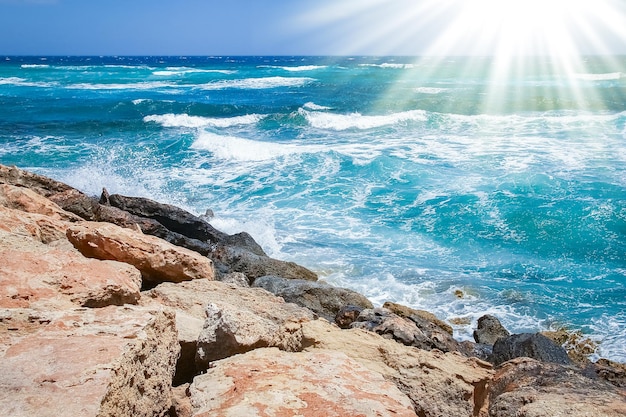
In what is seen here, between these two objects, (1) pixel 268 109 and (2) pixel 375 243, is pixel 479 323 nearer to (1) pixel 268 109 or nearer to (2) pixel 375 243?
(2) pixel 375 243

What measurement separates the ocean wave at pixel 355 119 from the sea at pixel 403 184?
0.11 meters

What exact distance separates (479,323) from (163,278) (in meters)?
4.63

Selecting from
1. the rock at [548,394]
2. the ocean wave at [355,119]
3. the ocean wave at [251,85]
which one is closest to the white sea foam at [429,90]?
the ocean wave at [251,85]

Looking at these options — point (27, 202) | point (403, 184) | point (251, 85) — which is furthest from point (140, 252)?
point (251, 85)

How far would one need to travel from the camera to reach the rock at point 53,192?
7.62 meters

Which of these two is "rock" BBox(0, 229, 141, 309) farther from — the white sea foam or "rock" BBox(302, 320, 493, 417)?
the white sea foam

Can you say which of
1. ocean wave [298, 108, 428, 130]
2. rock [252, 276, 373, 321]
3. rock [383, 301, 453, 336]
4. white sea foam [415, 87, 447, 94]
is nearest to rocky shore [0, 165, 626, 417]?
rock [383, 301, 453, 336]

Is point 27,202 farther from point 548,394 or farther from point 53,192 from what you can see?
point 548,394

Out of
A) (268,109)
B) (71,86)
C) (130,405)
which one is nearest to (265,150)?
(268,109)

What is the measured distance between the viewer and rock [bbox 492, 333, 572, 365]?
17.9 ft

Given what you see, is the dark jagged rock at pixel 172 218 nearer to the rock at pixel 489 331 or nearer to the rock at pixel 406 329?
the rock at pixel 406 329

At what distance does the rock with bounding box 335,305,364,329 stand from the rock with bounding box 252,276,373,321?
6.5 inches

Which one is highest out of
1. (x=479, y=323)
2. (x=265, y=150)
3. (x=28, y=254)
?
(x=28, y=254)

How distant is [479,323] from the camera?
22.7 ft
